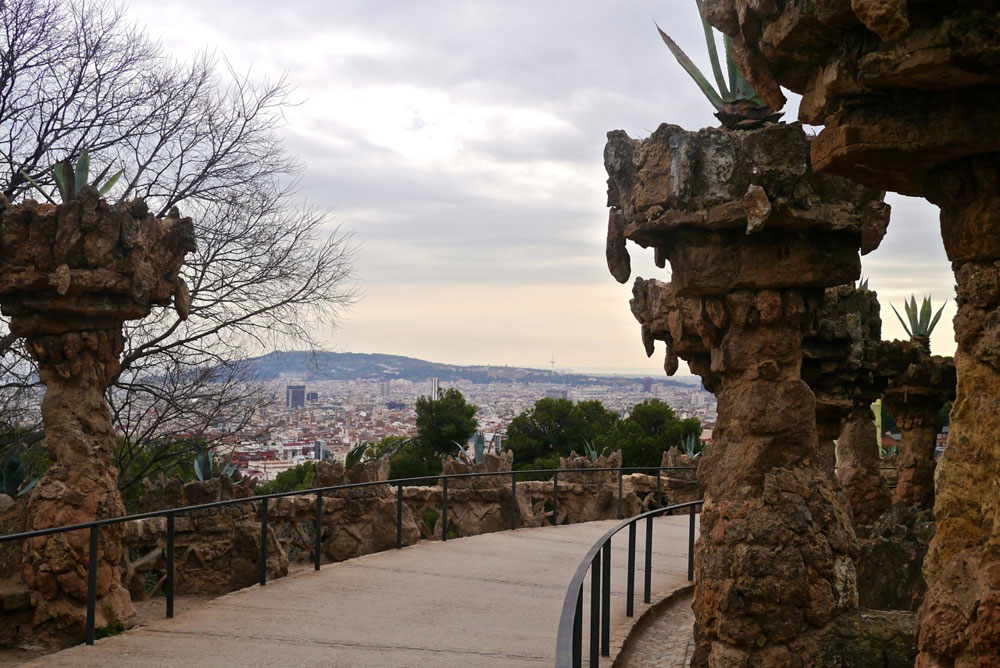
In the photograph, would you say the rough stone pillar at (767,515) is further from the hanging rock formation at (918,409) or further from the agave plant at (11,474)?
the hanging rock formation at (918,409)

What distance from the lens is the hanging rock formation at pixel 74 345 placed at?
7.27 m

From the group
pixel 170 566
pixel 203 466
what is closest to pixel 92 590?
pixel 170 566

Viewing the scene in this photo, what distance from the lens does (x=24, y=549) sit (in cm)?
734

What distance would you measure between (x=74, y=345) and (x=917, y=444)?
11378 mm

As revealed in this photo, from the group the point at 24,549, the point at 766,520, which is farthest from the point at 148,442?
the point at 766,520

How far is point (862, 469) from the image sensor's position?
13883 mm

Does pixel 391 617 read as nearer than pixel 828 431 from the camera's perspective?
Yes

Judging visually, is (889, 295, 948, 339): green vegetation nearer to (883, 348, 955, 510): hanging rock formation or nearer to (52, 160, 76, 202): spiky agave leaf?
(883, 348, 955, 510): hanging rock formation

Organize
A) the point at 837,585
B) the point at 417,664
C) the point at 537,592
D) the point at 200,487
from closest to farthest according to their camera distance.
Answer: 1. the point at 837,585
2. the point at 417,664
3. the point at 537,592
4. the point at 200,487

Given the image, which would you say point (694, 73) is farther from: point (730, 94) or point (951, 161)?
point (951, 161)

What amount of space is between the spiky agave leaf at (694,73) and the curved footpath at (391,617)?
3881mm

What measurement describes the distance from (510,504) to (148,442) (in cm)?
624

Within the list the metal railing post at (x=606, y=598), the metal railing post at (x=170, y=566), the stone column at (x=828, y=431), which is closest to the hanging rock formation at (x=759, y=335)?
the metal railing post at (x=606, y=598)

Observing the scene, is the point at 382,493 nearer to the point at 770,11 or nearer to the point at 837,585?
the point at 837,585
